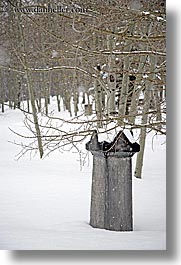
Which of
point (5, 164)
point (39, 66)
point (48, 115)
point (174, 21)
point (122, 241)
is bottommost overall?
point (122, 241)

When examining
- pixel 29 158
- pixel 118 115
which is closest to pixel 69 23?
pixel 118 115

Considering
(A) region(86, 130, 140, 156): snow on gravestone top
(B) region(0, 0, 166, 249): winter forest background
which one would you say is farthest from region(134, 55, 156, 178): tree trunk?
(A) region(86, 130, 140, 156): snow on gravestone top

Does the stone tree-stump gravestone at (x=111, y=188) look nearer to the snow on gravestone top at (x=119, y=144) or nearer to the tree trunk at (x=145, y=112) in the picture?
the snow on gravestone top at (x=119, y=144)

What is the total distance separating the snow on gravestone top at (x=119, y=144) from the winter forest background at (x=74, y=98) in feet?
0.10

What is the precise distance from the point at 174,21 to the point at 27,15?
68 cm

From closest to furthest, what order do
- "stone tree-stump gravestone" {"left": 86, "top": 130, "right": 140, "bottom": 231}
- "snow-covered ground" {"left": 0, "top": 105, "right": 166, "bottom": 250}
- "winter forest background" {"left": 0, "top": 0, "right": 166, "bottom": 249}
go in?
"snow-covered ground" {"left": 0, "top": 105, "right": 166, "bottom": 250} < "winter forest background" {"left": 0, "top": 0, "right": 166, "bottom": 249} < "stone tree-stump gravestone" {"left": 86, "top": 130, "right": 140, "bottom": 231}

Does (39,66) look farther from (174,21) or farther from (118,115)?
(174,21)

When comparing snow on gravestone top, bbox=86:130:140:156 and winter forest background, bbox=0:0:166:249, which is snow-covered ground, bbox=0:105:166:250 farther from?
snow on gravestone top, bbox=86:130:140:156

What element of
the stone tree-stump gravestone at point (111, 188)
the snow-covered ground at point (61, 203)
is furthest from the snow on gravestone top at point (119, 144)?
the snow-covered ground at point (61, 203)

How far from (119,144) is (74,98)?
35cm

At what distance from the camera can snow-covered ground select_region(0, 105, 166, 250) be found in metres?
1.89

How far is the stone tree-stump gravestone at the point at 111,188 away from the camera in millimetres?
2199

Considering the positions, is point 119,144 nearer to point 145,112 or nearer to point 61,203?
point 145,112

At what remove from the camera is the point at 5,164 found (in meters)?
2.33
